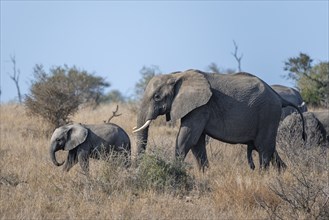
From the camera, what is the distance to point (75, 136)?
38.8ft

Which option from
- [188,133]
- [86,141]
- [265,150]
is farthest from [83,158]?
[265,150]

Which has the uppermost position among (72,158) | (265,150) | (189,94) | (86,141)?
(189,94)

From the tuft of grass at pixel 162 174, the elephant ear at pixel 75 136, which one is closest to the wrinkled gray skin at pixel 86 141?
the elephant ear at pixel 75 136

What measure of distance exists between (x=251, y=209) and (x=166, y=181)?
4.42 feet

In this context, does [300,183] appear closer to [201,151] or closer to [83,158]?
[201,151]

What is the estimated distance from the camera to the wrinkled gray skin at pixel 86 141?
11719mm

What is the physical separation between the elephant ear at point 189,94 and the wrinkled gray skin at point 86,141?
1006 millimetres

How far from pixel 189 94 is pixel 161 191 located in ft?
7.73

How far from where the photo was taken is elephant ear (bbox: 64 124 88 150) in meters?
11.8

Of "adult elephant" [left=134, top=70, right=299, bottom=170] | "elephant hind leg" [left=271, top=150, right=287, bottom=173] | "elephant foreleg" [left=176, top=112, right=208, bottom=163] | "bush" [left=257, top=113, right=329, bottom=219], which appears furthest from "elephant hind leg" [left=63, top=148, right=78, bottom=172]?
"bush" [left=257, top=113, right=329, bottom=219]

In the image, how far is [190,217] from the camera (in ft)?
27.6

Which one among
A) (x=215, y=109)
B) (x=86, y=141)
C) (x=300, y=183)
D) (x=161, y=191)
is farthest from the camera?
(x=86, y=141)

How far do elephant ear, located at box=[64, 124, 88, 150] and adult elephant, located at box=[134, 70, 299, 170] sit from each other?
2.91 feet

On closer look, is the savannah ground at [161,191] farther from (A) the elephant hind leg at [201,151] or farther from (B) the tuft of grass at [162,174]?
(A) the elephant hind leg at [201,151]
